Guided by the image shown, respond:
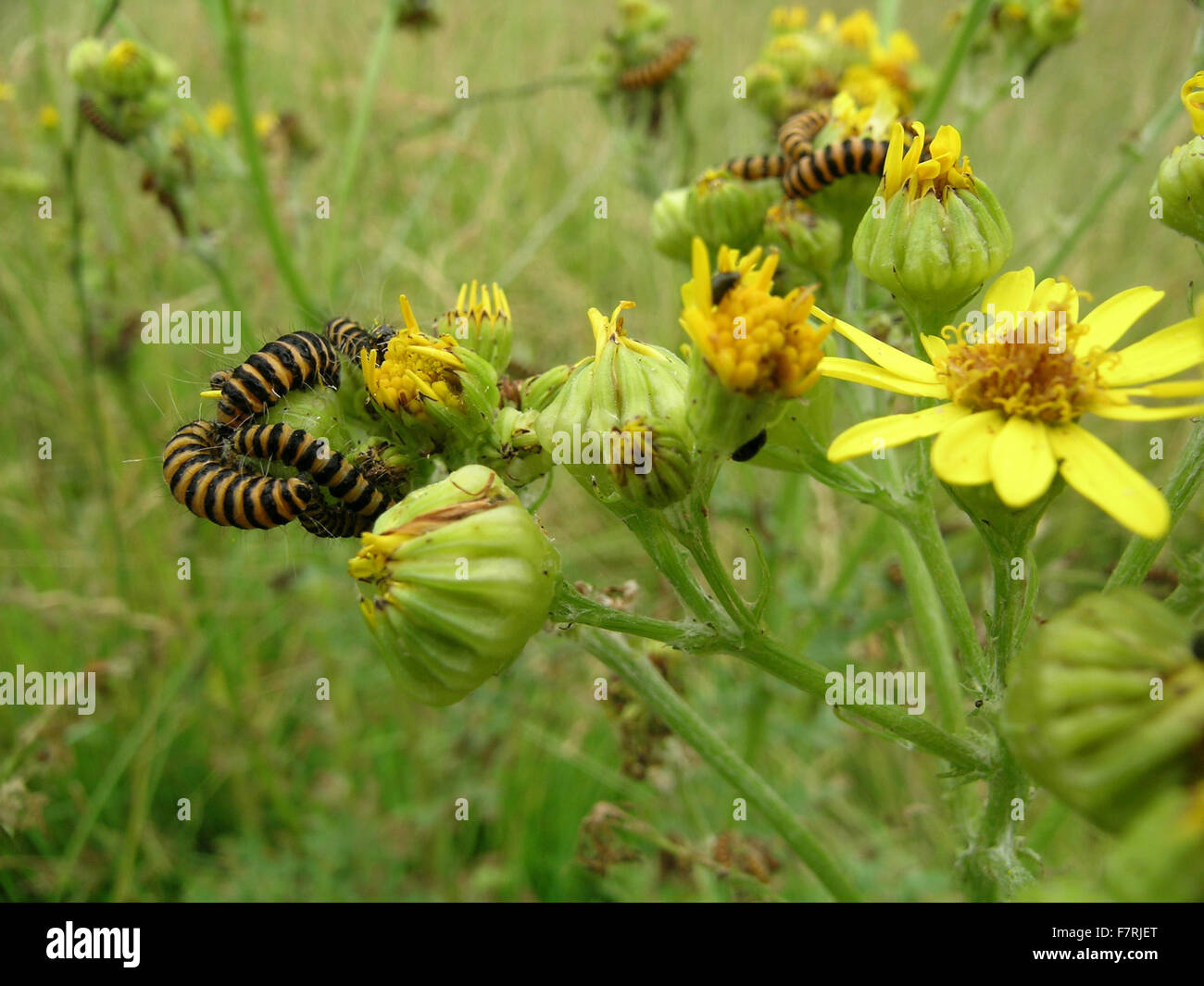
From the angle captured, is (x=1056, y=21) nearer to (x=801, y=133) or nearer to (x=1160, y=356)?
(x=801, y=133)

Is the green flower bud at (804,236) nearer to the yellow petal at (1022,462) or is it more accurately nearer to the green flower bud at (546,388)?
the green flower bud at (546,388)

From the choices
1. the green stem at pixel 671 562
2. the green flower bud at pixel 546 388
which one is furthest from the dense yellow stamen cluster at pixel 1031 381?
the green flower bud at pixel 546 388

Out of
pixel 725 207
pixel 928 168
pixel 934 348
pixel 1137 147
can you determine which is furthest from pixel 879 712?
pixel 1137 147
